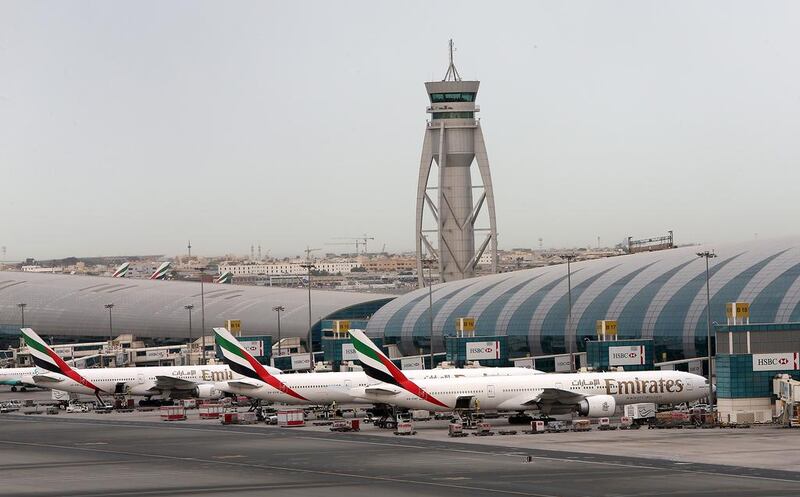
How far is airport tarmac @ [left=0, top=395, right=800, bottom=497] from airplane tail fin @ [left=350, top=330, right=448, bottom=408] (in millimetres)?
2506

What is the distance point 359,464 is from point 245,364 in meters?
30.6

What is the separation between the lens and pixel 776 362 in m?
86.0

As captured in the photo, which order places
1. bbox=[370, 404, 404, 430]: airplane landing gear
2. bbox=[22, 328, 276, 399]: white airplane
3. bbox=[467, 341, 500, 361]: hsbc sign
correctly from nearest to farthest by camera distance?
bbox=[370, 404, 404, 430]: airplane landing gear → bbox=[22, 328, 276, 399]: white airplane → bbox=[467, 341, 500, 361]: hsbc sign

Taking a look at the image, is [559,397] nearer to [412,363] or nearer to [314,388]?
[314,388]

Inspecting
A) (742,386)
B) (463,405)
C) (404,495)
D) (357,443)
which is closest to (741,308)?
(742,386)

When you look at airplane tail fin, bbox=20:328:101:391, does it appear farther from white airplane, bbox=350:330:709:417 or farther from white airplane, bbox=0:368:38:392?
white airplane, bbox=350:330:709:417

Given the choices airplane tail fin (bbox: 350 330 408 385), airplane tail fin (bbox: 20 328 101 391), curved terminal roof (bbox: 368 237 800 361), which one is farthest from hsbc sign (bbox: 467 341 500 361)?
airplane tail fin (bbox: 350 330 408 385)

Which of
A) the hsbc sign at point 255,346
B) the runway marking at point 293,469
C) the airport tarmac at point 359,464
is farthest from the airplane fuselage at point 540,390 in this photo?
the hsbc sign at point 255,346

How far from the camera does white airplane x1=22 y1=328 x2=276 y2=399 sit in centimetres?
11256

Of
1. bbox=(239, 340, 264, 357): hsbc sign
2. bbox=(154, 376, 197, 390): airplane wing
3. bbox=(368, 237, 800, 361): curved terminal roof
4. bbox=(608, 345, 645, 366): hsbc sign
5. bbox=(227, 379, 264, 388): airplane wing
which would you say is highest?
bbox=(368, 237, 800, 361): curved terminal roof

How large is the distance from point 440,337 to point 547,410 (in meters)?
62.4

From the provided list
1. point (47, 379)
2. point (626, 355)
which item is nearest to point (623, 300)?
point (626, 355)

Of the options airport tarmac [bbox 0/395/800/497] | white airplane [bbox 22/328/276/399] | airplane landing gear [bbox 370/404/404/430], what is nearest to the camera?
airport tarmac [bbox 0/395/800/497]

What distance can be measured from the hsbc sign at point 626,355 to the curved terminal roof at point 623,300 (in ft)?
12.4
